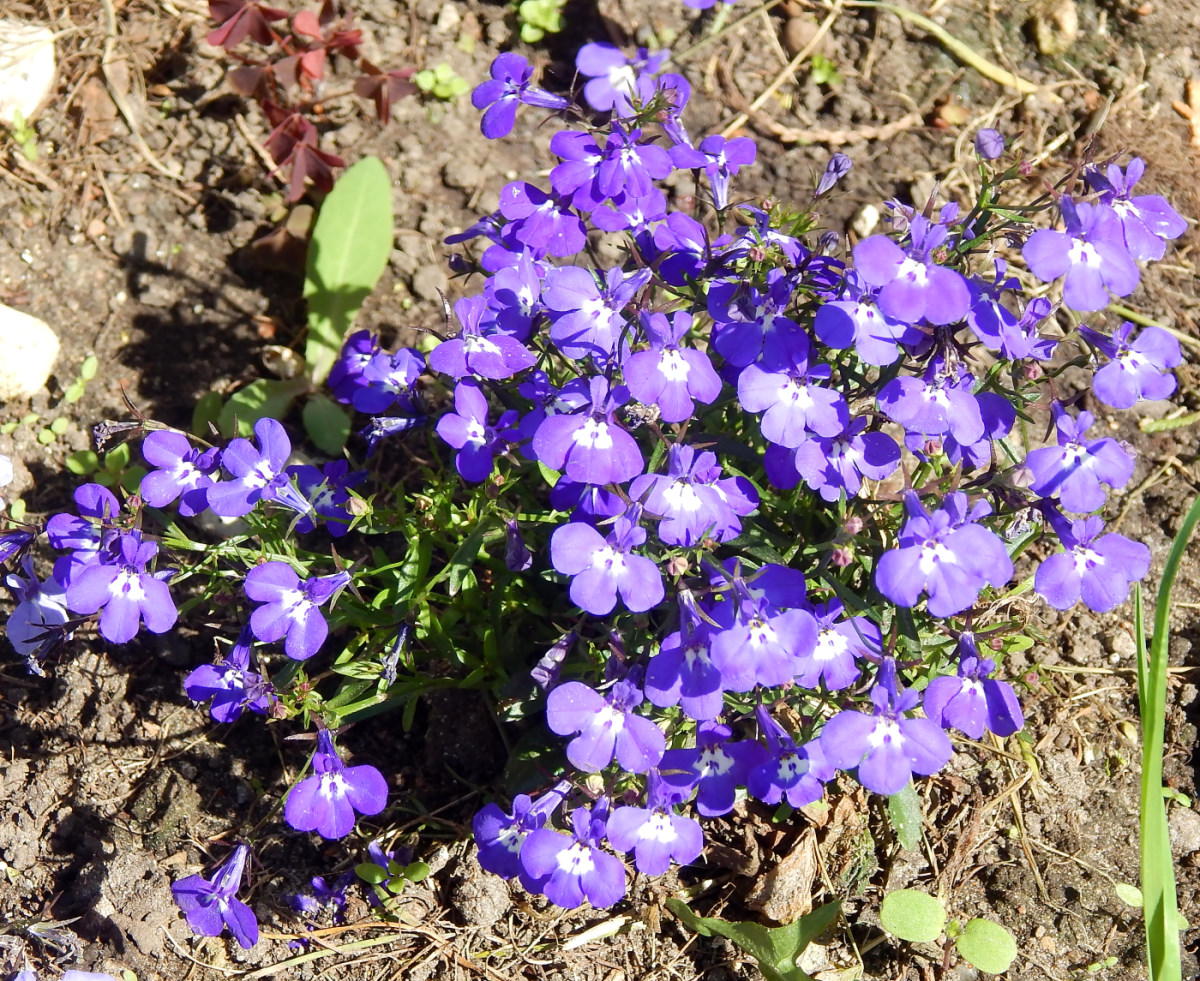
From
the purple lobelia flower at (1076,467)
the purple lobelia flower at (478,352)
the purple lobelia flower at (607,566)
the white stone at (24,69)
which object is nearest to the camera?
the purple lobelia flower at (607,566)

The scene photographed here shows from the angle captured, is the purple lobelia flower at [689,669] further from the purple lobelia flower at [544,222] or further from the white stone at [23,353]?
the white stone at [23,353]

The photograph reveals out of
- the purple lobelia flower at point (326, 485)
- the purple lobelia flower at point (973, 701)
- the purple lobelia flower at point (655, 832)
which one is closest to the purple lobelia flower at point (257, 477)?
the purple lobelia flower at point (326, 485)

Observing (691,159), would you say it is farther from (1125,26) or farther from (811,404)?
(1125,26)

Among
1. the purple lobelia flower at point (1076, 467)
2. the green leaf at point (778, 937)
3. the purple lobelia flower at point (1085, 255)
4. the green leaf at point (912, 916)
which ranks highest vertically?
the purple lobelia flower at point (1085, 255)

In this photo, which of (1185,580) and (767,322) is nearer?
(767,322)

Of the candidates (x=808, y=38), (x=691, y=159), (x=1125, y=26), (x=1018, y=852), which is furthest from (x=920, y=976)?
(x=1125, y=26)

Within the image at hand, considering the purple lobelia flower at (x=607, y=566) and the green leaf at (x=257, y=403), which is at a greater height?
the purple lobelia flower at (x=607, y=566)

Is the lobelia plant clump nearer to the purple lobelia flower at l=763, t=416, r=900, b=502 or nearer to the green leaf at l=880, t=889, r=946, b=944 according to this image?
the purple lobelia flower at l=763, t=416, r=900, b=502
